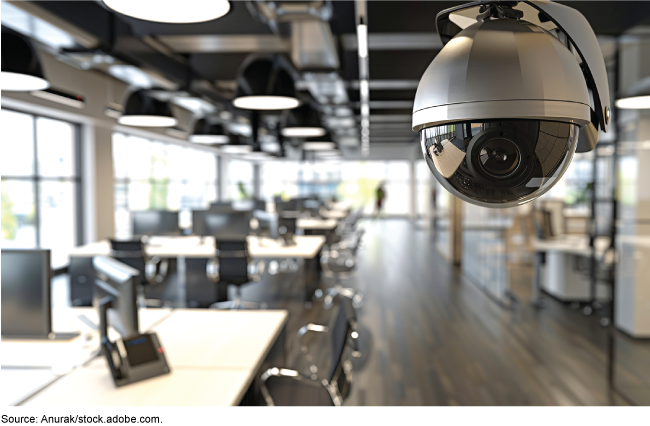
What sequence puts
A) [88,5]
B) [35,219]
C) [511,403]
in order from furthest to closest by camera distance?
[35,219] < [88,5] < [511,403]

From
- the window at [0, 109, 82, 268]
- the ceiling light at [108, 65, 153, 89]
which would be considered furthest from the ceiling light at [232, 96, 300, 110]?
the window at [0, 109, 82, 268]

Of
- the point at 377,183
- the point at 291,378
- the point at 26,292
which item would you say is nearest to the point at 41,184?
the point at 26,292

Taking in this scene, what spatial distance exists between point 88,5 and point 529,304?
578 cm

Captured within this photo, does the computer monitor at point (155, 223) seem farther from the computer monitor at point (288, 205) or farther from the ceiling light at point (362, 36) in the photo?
the computer monitor at point (288, 205)

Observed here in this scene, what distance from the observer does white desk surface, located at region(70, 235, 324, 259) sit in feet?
18.8

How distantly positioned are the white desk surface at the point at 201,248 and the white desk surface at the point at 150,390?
11.9 ft

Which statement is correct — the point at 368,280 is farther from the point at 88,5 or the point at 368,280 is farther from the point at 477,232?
the point at 88,5

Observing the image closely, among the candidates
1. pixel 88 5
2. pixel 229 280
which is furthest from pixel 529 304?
pixel 88 5

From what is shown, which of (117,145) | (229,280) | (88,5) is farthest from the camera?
(117,145)

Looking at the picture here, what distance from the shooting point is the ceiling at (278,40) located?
358 cm

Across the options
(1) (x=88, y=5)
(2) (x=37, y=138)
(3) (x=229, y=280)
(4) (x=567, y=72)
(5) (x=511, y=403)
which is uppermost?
(1) (x=88, y=5)

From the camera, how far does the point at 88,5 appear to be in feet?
12.4

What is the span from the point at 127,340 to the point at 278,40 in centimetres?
410

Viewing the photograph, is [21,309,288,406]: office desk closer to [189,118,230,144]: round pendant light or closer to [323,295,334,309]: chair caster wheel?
[323,295,334,309]: chair caster wheel
